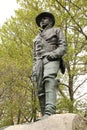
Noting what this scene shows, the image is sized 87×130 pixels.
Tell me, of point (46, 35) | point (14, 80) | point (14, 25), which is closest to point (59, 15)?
point (14, 25)

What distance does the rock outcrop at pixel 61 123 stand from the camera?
16.7ft

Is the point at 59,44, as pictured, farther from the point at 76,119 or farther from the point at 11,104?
the point at 11,104

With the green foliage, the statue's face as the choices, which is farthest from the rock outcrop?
the green foliage

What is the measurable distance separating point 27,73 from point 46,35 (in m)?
13.3

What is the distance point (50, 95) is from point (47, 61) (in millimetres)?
626

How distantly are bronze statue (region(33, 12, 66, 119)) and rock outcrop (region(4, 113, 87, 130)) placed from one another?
1.08ft

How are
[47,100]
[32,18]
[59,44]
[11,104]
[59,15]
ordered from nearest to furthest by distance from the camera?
[47,100]
[59,44]
[59,15]
[32,18]
[11,104]

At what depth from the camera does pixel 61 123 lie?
5113 mm

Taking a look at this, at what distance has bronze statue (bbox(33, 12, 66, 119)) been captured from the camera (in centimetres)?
581

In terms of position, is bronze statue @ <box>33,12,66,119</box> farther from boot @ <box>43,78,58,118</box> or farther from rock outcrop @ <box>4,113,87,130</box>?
rock outcrop @ <box>4,113,87,130</box>

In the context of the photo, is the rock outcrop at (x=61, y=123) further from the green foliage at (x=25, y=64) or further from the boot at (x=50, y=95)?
the green foliage at (x=25, y=64)

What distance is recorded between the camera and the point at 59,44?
20.4ft

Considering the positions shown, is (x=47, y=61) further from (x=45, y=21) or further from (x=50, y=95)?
(x=45, y=21)

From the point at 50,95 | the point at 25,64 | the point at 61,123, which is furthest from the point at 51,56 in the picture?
the point at 25,64
